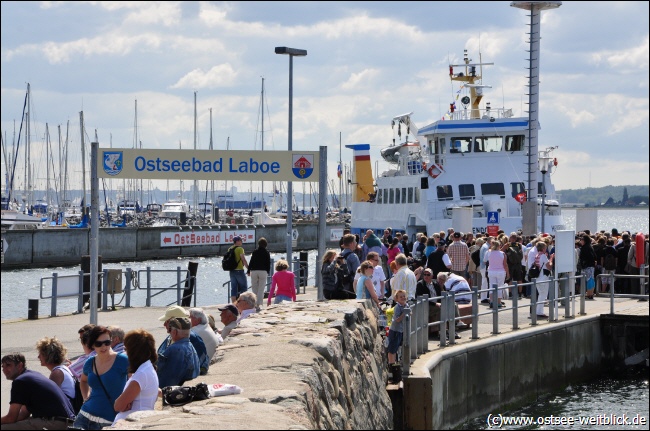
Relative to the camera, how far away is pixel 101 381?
7.85 meters

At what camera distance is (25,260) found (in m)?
61.1

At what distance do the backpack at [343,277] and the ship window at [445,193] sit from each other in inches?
957

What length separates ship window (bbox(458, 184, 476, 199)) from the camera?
3975cm

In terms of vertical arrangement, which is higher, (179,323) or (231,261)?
(179,323)

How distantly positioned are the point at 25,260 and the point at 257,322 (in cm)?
5296

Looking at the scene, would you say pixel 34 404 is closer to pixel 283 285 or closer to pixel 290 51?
pixel 283 285

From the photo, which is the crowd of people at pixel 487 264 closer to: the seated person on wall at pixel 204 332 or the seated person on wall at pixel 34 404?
the seated person on wall at pixel 204 332

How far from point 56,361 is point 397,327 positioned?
5.66m

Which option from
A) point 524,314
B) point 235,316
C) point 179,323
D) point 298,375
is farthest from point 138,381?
point 524,314

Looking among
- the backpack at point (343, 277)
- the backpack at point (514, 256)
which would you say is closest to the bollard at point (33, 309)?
the backpack at point (343, 277)

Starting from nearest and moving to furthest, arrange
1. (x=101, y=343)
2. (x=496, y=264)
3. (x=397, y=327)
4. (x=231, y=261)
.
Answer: (x=101, y=343) < (x=397, y=327) < (x=496, y=264) < (x=231, y=261)

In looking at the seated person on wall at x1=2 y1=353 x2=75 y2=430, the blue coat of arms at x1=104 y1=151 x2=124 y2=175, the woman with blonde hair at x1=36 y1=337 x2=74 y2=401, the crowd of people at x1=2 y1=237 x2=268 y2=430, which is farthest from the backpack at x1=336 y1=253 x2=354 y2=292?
the seated person on wall at x1=2 y1=353 x2=75 y2=430

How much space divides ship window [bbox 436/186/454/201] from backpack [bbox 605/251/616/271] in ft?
53.9

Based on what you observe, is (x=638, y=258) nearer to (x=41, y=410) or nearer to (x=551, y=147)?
(x=551, y=147)
